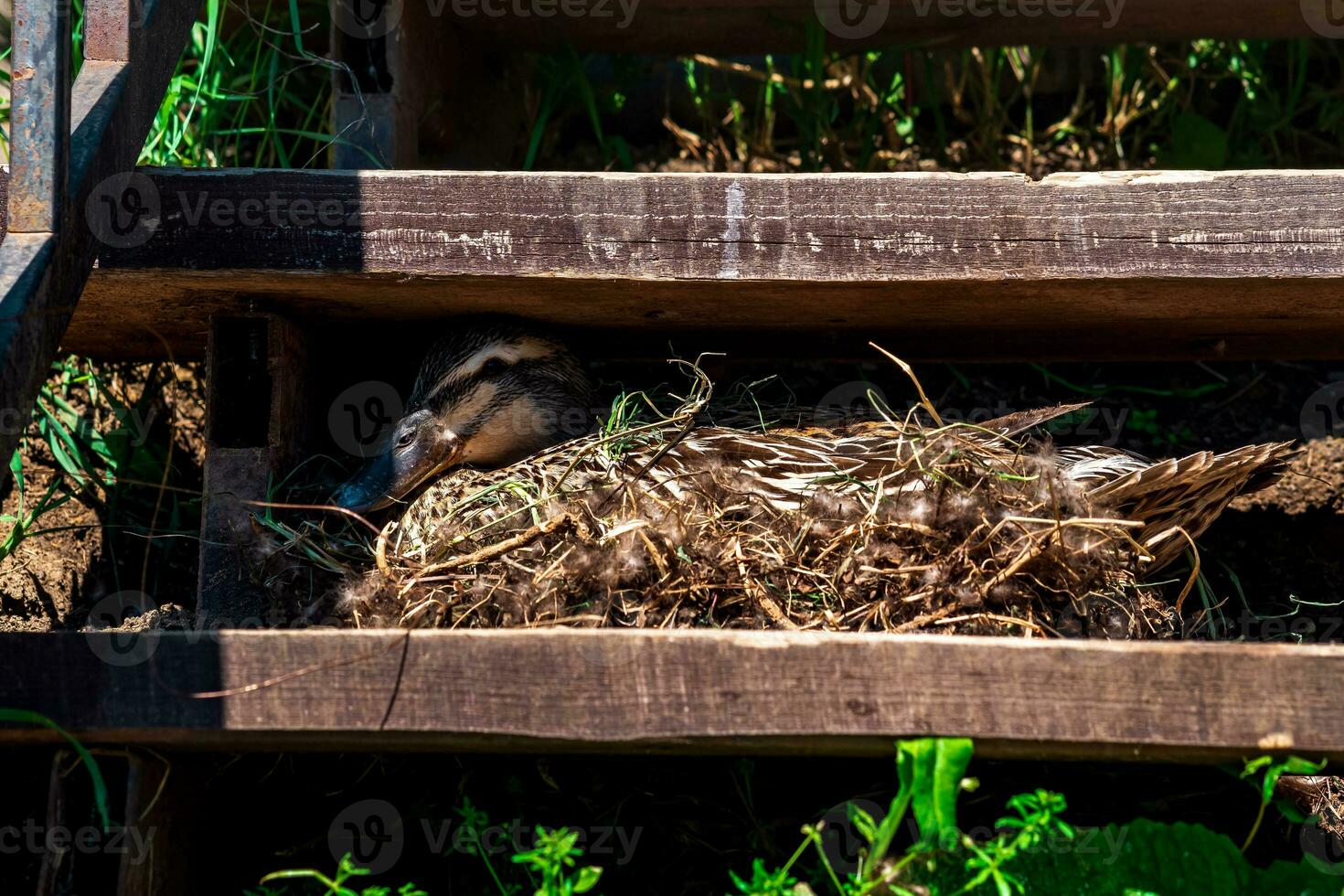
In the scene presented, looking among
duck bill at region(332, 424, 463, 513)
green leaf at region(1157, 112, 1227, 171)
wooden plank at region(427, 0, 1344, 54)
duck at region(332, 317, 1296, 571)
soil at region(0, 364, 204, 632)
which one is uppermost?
wooden plank at region(427, 0, 1344, 54)

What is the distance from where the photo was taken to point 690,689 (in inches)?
72.6

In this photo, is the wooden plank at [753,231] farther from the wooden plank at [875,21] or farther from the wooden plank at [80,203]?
the wooden plank at [875,21]

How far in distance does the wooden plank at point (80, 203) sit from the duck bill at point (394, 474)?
672 millimetres

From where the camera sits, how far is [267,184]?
234cm

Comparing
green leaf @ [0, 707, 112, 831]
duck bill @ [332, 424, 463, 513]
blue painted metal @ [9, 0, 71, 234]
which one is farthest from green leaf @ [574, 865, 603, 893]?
blue painted metal @ [9, 0, 71, 234]

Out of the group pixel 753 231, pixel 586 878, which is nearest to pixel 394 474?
pixel 753 231

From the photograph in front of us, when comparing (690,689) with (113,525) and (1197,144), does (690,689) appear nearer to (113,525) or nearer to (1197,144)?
A: (113,525)

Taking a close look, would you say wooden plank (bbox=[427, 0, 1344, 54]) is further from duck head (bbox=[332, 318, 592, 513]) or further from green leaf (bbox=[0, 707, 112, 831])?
green leaf (bbox=[0, 707, 112, 831])

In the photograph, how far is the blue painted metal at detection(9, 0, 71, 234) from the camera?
2.00m

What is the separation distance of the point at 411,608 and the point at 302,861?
598 mm

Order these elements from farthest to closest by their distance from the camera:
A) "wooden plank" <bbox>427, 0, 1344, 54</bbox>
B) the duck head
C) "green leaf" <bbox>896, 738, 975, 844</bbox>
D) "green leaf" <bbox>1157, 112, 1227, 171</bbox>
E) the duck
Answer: "green leaf" <bbox>1157, 112, 1227, 171</bbox>
"wooden plank" <bbox>427, 0, 1344, 54</bbox>
the duck head
the duck
"green leaf" <bbox>896, 738, 975, 844</bbox>

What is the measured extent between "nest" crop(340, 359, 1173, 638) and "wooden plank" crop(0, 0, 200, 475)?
0.67m

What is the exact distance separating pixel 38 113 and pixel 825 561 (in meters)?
1.44

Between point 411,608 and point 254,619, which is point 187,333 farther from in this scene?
point 411,608
